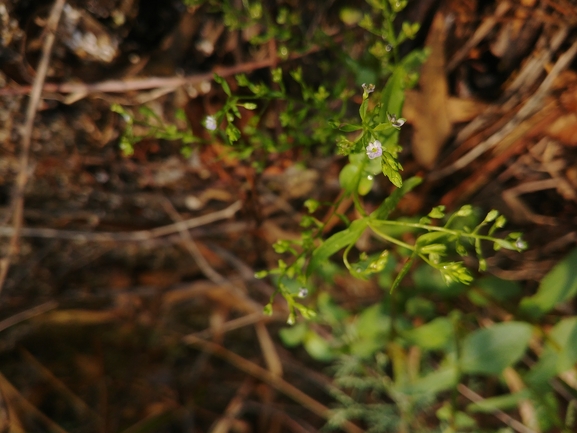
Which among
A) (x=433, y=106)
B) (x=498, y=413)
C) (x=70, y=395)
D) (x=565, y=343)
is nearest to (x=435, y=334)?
(x=565, y=343)

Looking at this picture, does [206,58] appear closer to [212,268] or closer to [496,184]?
[212,268]

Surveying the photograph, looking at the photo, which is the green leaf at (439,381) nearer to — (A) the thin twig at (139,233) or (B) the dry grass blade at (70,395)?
(A) the thin twig at (139,233)

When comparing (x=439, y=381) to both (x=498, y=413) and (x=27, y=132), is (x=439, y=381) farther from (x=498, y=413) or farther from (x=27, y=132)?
(x=27, y=132)

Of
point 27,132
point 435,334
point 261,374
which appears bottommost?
point 261,374

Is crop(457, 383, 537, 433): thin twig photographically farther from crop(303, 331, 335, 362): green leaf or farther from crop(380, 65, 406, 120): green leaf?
crop(380, 65, 406, 120): green leaf

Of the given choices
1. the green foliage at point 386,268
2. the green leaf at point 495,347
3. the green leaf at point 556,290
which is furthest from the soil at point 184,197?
the green leaf at point 495,347

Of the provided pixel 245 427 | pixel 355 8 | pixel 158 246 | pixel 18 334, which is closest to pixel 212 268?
pixel 158 246
